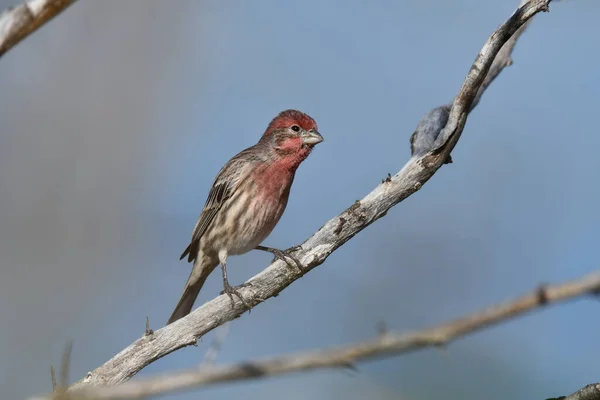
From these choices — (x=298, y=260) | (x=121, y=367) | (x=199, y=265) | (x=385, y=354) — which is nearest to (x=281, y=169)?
(x=199, y=265)

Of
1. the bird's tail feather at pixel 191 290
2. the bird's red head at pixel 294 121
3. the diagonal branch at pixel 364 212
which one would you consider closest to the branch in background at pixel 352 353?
the diagonal branch at pixel 364 212

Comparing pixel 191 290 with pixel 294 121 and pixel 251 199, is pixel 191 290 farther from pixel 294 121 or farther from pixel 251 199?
pixel 294 121

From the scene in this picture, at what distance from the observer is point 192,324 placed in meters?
5.12

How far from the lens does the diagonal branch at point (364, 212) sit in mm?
4844

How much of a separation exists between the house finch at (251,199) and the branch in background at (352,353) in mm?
5373

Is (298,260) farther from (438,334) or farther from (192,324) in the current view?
(438,334)

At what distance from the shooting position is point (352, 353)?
1862mm

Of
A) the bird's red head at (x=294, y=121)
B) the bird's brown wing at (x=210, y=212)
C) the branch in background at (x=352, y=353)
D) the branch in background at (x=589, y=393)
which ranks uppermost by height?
the bird's red head at (x=294, y=121)

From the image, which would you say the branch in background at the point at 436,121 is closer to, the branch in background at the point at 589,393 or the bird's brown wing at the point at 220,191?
the branch in background at the point at 589,393

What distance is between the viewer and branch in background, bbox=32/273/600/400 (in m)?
1.74

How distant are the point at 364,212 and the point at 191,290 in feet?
9.25

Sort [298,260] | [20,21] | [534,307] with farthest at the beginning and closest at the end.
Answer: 1. [298,260]
2. [20,21]
3. [534,307]

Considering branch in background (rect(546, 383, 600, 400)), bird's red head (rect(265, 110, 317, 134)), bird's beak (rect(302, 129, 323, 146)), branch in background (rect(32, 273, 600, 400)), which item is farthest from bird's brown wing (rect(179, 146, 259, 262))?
branch in background (rect(32, 273, 600, 400))

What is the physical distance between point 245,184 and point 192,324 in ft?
8.15
